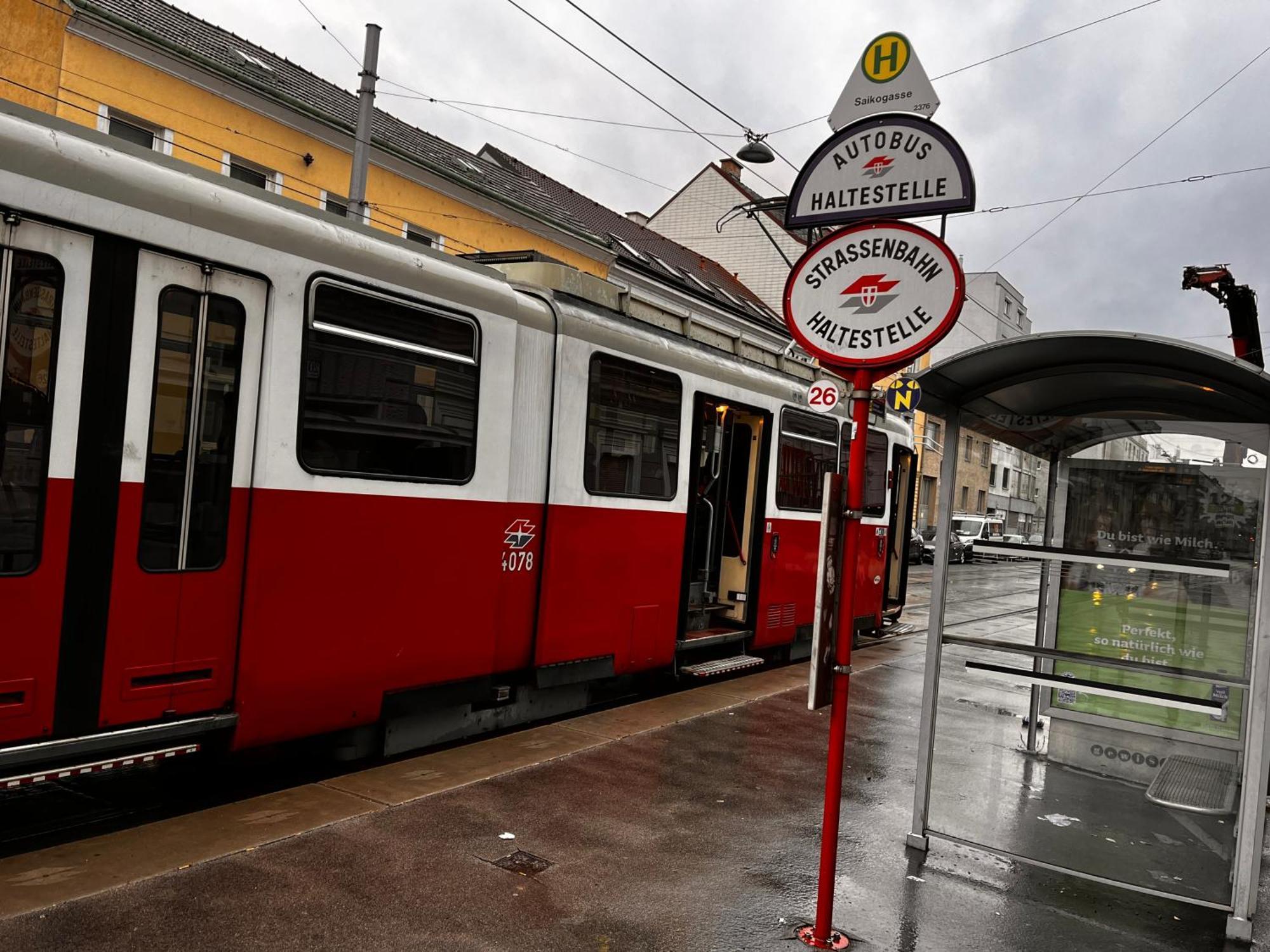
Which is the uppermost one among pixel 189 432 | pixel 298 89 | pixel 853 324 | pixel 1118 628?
pixel 298 89

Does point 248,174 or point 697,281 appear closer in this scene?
point 248,174

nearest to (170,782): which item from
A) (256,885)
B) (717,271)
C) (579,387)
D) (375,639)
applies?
(375,639)

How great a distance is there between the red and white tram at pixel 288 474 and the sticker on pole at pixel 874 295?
2.61 meters

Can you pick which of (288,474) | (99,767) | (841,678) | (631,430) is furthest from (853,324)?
(631,430)

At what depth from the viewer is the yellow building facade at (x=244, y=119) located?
14.8m

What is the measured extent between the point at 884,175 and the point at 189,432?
337 centimetres

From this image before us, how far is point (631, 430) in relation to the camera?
7832 millimetres

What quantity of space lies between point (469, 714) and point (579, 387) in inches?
96.1

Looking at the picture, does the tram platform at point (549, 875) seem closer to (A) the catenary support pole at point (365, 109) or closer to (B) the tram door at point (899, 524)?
(B) the tram door at point (899, 524)

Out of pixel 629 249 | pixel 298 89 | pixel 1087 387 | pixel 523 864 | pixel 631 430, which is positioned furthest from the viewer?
pixel 629 249

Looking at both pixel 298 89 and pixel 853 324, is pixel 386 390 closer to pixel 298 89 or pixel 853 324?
pixel 853 324

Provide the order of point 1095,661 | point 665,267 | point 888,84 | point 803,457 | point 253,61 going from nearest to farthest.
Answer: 1. point 888,84
2. point 1095,661
3. point 803,457
4. point 253,61
5. point 665,267

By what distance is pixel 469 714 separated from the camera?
6.69 m

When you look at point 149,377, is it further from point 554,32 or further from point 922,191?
point 554,32
